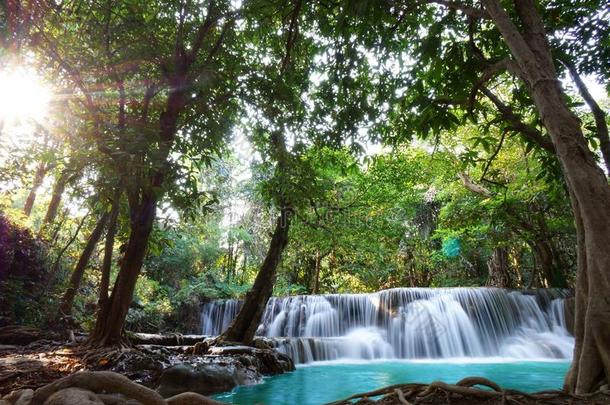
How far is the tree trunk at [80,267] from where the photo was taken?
30.8 feet

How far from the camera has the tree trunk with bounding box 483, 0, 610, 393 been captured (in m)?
2.58

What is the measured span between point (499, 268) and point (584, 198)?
59.8 ft

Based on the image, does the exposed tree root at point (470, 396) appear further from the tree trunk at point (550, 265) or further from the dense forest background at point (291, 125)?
the tree trunk at point (550, 265)

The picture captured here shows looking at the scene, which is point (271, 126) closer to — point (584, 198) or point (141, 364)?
point (141, 364)

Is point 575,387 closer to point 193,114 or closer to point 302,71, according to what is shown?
point 302,71

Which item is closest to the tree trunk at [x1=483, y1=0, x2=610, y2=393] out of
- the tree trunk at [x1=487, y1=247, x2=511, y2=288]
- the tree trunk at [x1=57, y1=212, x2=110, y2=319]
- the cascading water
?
the cascading water

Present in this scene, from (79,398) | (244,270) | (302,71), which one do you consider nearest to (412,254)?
(244,270)

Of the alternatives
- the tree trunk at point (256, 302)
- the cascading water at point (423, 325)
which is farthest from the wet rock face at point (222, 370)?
the cascading water at point (423, 325)

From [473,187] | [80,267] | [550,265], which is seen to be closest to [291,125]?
[80,267]

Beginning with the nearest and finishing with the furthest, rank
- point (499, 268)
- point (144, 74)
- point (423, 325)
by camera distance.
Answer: point (144, 74) → point (423, 325) → point (499, 268)

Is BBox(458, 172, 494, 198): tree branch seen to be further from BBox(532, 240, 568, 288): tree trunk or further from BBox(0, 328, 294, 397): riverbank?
BBox(0, 328, 294, 397): riverbank

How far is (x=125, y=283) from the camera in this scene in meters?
6.80

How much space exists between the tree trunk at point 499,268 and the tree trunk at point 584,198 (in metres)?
17.3

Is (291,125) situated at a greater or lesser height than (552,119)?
greater
